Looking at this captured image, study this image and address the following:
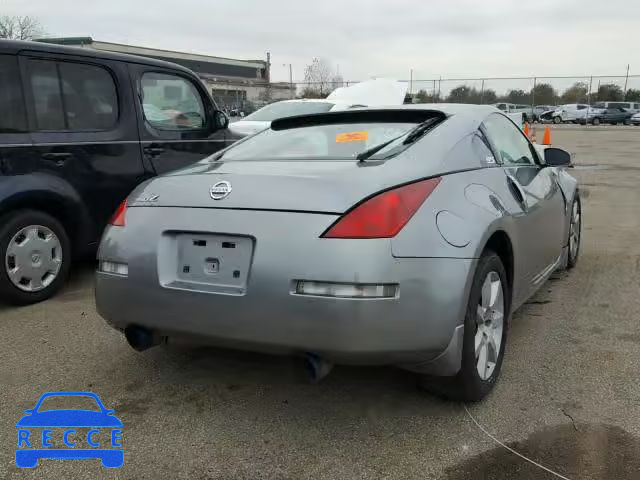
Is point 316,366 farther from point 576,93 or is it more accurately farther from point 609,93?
point 609,93

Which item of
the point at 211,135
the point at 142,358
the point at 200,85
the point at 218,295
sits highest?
the point at 200,85

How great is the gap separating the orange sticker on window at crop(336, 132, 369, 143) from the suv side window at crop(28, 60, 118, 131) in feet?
7.92

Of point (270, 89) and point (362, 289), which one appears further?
point (270, 89)

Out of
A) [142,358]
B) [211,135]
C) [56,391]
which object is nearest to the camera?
[56,391]

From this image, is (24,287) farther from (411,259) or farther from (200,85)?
(411,259)

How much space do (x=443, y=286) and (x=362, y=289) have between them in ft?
1.21

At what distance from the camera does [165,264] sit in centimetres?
269

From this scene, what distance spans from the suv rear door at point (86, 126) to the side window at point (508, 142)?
2978 millimetres

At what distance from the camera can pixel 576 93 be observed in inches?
1610

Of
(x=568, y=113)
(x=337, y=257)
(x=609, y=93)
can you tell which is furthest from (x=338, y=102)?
(x=609, y=93)

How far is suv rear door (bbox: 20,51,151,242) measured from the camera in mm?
4484

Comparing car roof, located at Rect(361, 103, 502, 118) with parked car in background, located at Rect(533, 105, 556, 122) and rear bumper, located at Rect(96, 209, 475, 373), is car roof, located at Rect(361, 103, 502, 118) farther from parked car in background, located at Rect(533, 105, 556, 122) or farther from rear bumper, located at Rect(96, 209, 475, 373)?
parked car in background, located at Rect(533, 105, 556, 122)

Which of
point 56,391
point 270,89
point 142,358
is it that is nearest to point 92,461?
point 56,391

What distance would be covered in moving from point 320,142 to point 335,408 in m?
1.43
